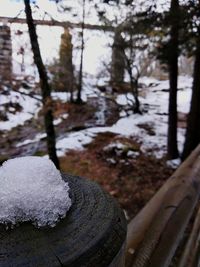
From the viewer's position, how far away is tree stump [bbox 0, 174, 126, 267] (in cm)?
63

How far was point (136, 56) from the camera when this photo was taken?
13727 millimetres

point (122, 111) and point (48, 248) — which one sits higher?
point (48, 248)

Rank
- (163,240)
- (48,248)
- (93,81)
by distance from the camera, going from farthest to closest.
Answer: (93,81) < (163,240) < (48,248)

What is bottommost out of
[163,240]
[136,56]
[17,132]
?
[17,132]

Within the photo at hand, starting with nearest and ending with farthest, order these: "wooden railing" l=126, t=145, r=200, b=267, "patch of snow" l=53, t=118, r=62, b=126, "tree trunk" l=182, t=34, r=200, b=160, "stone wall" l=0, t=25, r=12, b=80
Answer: "wooden railing" l=126, t=145, r=200, b=267 → "stone wall" l=0, t=25, r=12, b=80 → "tree trunk" l=182, t=34, r=200, b=160 → "patch of snow" l=53, t=118, r=62, b=126

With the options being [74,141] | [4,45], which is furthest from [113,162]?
[4,45]

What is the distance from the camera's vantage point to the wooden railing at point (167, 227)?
1.20 m

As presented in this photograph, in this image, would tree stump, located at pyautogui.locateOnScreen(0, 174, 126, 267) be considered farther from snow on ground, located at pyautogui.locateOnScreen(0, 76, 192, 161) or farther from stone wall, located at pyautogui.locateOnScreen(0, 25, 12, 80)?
snow on ground, located at pyautogui.locateOnScreen(0, 76, 192, 161)

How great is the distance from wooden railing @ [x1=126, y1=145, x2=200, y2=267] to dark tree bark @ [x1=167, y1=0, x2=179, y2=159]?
20.2 feet

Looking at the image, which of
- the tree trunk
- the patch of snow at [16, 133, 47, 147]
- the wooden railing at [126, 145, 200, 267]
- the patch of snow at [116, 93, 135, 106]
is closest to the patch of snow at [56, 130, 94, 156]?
the patch of snow at [16, 133, 47, 147]

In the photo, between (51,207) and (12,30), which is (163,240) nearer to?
(51,207)

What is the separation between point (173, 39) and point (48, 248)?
7832mm

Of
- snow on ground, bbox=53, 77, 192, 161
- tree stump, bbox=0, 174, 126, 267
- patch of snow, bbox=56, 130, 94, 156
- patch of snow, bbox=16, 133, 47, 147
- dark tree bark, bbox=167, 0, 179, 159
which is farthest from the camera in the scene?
patch of snow, bbox=16, 133, 47, 147

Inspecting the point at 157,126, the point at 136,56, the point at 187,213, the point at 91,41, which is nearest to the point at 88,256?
the point at 187,213
